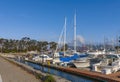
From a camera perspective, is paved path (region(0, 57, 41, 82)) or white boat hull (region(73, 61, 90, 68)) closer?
paved path (region(0, 57, 41, 82))

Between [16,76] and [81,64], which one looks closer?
[16,76]

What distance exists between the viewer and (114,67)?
105 ft

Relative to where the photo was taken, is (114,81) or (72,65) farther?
(72,65)

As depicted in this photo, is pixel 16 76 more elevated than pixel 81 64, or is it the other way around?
pixel 81 64

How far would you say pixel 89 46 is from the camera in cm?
10788

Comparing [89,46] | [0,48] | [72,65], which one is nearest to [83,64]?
[72,65]

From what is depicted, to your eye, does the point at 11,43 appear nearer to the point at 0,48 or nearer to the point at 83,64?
the point at 0,48

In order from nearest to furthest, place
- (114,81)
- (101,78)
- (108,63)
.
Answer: (114,81)
(101,78)
(108,63)

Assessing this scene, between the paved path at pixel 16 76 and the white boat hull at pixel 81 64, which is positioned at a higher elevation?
the white boat hull at pixel 81 64

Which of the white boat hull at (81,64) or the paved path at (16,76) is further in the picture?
the white boat hull at (81,64)

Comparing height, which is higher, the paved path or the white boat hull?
the white boat hull

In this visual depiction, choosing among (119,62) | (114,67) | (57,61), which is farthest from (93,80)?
(57,61)

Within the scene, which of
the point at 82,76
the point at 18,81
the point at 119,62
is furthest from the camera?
the point at 119,62

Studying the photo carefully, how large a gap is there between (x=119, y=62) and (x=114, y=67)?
3.45 metres
